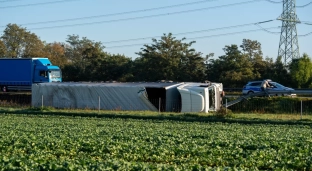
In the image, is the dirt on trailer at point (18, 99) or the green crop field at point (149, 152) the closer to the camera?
the green crop field at point (149, 152)

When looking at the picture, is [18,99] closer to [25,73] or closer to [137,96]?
[25,73]

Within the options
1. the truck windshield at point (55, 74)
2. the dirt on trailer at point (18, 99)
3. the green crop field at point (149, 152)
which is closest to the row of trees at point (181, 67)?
the truck windshield at point (55, 74)

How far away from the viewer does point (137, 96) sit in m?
40.2

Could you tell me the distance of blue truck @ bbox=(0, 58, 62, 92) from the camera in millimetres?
55938

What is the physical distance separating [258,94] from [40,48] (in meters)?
55.7

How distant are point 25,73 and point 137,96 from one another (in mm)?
20851

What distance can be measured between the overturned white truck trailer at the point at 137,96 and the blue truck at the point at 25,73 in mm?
12486

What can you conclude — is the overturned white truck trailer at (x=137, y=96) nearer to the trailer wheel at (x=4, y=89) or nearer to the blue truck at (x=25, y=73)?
the blue truck at (x=25, y=73)

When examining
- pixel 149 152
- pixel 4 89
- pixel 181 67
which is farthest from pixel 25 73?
pixel 149 152

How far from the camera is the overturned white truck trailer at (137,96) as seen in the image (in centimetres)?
3853

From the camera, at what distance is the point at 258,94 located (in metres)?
43.1

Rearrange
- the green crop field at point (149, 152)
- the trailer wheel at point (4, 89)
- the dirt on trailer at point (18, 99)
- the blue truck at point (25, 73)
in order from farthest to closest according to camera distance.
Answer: the trailer wheel at point (4, 89) < the blue truck at point (25, 73) < the dirt on trailer at point (18, 99) < the green crop field at point (149, 152)

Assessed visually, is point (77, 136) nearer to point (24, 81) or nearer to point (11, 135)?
point (11, 135)

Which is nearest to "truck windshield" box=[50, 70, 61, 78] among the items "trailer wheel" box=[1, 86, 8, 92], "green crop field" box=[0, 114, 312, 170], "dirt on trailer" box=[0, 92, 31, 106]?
"trailer wheel" box=[1, 86, 8, 92]
